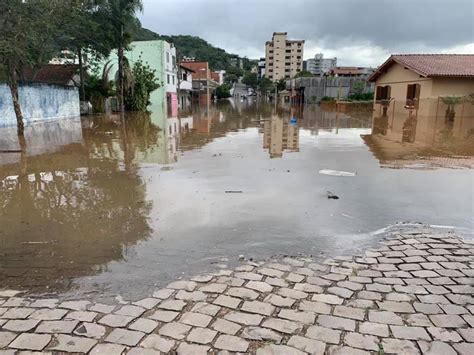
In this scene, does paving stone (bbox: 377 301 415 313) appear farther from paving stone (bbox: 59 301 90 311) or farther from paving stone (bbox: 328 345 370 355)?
paving stone (bbox: 59 301 90 311)

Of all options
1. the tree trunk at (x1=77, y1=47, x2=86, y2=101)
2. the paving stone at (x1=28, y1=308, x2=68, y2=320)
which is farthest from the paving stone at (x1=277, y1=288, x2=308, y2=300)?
the tree trunk at (x1=77, y1=47, x2=86, y2=101)

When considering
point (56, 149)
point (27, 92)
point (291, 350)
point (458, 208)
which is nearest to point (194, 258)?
point (291, 350)

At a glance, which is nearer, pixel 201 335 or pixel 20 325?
pixel 201 335

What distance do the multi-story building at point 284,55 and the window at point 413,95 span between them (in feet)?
360

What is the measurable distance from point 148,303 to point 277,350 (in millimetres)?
1280

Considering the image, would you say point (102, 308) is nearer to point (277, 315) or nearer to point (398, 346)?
point (277, 315)

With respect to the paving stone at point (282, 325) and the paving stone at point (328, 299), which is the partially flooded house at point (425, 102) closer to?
the paving stone at point (328, 299)

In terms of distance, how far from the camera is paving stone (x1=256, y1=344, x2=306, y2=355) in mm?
2643

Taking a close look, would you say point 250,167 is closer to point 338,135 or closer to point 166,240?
point 166,240

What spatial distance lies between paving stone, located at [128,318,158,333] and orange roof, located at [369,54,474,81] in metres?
27.2

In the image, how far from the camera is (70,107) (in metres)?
26.3

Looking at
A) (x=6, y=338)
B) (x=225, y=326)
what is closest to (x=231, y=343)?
(x=225, y=326)

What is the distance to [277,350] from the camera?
267cm

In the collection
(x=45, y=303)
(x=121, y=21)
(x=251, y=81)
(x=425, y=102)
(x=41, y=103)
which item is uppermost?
(x=251, y=81)
